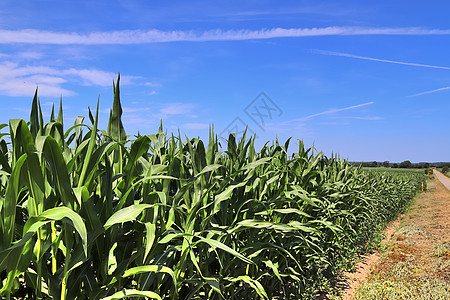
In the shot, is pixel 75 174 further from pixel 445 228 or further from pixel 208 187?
pixel 445 228

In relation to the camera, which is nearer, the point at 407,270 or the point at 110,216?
the point at 110,216

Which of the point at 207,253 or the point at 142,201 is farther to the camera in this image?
the point at 207,253

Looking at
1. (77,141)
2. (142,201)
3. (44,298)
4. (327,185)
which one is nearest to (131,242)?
(142,201)

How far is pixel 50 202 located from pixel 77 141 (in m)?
0.55

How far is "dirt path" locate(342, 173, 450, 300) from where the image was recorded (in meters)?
3.99

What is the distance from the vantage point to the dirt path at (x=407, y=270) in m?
3.99

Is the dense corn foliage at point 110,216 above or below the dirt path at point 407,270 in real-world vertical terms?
above

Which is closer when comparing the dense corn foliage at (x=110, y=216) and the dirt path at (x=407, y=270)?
the dense corn foliage at (x=110, y=216)

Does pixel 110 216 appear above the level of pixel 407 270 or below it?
above

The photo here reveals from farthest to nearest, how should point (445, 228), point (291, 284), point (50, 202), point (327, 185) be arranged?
point (445, 228)
point (327, 185)
point (291, 284)
point (50, 202)

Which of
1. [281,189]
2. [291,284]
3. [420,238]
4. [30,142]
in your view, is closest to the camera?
[30,142]

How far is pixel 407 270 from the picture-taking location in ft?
16.0

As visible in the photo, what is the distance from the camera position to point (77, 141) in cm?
179

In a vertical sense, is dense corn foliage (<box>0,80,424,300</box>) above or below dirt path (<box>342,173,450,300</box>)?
above
